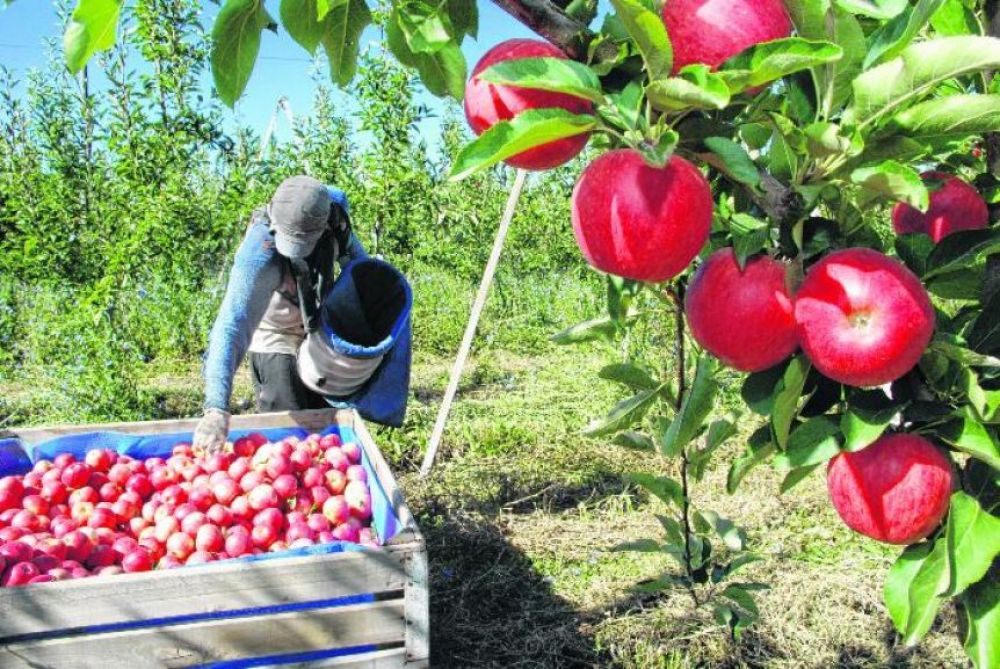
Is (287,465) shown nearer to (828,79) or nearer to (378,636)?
(378,636)

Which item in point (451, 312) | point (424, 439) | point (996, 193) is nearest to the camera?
point (996, 193)

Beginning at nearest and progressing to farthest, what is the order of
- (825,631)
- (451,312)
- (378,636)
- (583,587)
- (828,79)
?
(828,79)
(378,636)
(825,631)
(583,587)
(451,312)

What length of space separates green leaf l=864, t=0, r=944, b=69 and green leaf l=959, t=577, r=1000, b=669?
0.50 meters

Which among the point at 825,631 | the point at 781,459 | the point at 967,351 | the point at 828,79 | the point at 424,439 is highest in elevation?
the point at 828,79

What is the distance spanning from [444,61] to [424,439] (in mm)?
3691

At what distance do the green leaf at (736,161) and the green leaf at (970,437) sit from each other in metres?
0.32

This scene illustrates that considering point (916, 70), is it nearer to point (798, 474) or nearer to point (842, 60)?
point (842, 60)

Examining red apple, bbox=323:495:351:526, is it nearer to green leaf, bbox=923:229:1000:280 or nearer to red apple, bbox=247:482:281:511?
red apple, bbox=247:482:281:511

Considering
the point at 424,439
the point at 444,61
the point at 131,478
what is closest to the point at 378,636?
the point at 131,478

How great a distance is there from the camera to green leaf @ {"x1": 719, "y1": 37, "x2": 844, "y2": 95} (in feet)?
1.78

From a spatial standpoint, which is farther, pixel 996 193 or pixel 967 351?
pixel 996 193

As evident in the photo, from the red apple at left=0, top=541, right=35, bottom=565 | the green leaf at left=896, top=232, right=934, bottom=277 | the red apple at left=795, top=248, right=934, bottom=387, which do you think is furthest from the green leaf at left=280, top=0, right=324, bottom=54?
the red apple at left=0, top=541, right=35, bottom=565

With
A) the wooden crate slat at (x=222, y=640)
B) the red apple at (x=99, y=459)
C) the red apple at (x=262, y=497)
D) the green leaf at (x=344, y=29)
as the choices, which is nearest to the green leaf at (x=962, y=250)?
the green leaf at (x=344, y=29)

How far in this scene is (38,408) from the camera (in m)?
4.98
